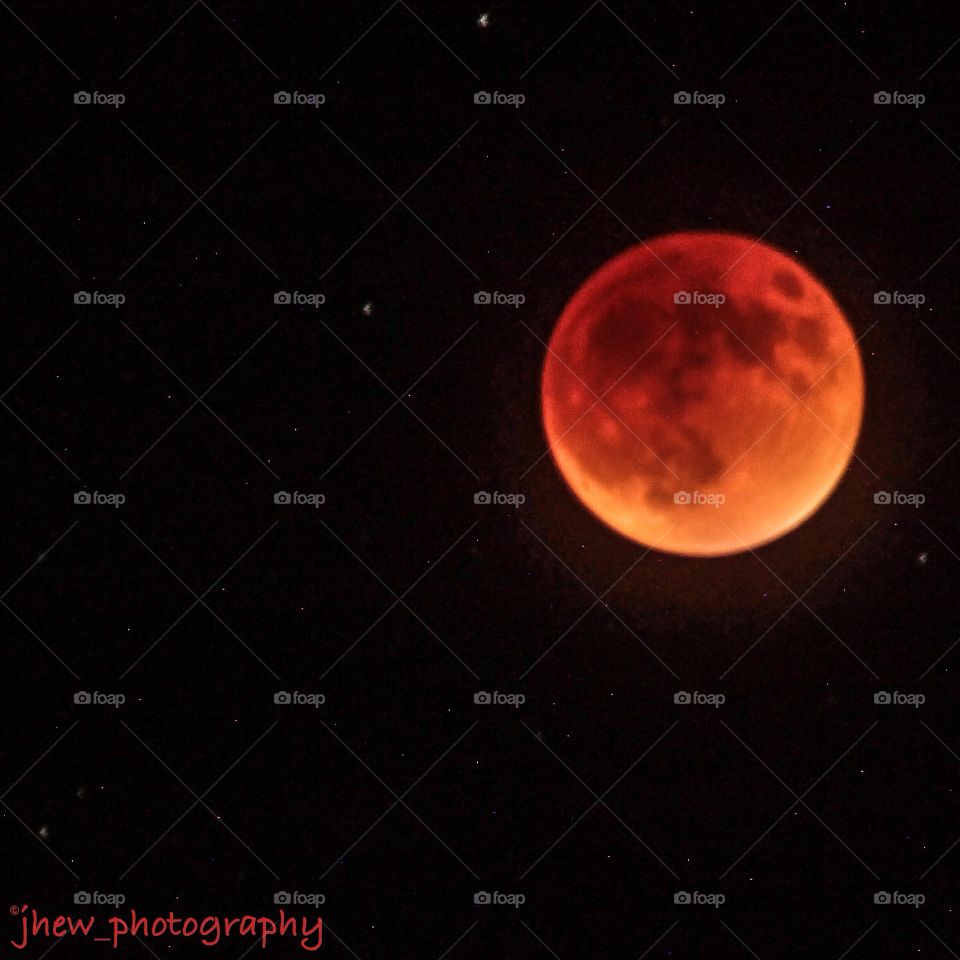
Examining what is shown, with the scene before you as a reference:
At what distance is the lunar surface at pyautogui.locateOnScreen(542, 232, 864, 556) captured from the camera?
3.75m

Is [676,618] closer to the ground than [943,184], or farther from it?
closer to the ground

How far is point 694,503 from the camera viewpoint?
3.79m

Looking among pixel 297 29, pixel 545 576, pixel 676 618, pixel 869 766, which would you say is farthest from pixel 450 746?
pixel 297 29

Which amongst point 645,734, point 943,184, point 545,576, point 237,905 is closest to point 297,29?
point 545,576

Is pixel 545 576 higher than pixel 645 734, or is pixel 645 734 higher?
pixel 545 576

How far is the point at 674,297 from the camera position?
3814 millimetres

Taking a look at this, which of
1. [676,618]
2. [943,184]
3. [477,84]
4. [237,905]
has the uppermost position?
[477,84]

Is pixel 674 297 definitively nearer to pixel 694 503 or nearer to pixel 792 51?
pixel 694 503

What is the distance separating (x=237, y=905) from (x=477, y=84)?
3.96m

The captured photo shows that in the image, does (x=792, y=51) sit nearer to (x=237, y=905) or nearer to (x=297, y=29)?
(x=297, y=29)

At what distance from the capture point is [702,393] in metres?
3.75

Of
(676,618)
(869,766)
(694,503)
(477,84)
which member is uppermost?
(477,84)

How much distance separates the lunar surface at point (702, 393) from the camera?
3750mm

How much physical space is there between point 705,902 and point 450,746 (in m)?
1.37
